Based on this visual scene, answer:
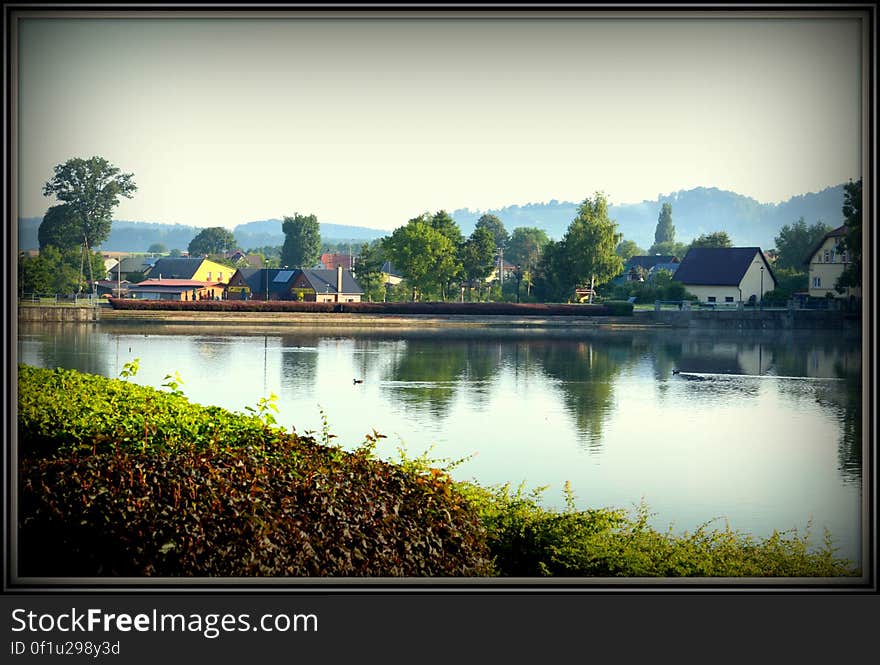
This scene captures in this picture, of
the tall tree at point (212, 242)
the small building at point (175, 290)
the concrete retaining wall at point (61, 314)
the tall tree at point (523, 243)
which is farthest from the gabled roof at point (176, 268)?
the tall tree at point (523, 243)

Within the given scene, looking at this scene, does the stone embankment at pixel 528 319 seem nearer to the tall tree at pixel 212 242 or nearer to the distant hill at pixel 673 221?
the distant hill at pixel 673 221

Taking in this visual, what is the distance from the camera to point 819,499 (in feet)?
18.8

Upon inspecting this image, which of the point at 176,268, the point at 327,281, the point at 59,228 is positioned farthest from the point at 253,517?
the point at 327,281

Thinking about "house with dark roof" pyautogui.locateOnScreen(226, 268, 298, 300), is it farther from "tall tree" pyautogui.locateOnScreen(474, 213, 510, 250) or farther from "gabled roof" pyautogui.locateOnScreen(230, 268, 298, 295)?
"tall tree" pyautogui.locateOnScreen(474, 213, 510, 250)

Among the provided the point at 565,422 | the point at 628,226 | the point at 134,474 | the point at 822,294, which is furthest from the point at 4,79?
the point at 628,226

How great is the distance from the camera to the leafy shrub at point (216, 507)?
9.62ft

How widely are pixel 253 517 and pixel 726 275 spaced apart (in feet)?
89.0

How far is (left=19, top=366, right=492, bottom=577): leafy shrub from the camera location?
2.93m

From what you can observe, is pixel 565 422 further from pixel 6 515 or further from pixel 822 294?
pixel 822 294

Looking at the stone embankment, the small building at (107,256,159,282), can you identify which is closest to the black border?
the stone embankment

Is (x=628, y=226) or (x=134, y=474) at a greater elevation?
(x=628, y=226)

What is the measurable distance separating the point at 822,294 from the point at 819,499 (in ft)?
53.9

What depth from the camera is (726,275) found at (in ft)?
93.1

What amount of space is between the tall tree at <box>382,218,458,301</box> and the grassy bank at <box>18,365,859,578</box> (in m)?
24.4
